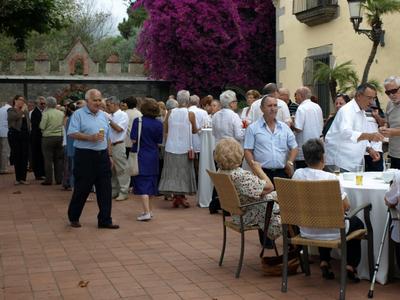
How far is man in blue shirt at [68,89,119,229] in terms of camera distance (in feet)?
26.4

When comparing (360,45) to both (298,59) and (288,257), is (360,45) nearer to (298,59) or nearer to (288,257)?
Result: (298,59)

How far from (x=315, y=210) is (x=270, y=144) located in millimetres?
1742

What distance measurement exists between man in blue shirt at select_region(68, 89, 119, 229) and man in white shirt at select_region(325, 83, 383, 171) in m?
2.83

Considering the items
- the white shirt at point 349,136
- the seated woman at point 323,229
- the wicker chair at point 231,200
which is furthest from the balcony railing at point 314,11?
the seated woman at point 323,229

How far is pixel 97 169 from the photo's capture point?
8.18 metres

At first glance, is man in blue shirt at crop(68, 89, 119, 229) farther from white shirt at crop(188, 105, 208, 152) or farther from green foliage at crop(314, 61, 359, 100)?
green foliage at crop(314, 61, 359, 100)

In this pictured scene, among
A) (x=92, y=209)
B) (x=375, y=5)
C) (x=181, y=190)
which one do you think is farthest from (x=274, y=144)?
(x=375, y=5)

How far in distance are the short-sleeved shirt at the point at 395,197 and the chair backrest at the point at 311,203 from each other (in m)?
0.44

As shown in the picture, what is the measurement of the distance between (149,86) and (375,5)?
13.3 meters

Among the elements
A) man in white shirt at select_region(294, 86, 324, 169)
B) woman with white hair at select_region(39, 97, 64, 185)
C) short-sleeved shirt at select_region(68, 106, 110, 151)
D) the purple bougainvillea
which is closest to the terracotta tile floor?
short-sleeved shirt at select_region(68, 106, 110, 151)

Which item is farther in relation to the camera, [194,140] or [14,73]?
[14,73]

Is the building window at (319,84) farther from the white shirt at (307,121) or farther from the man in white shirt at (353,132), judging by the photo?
the man in white shirt at (353,132)

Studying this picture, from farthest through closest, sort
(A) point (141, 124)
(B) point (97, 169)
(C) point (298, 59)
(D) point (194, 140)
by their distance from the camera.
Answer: (C) point (298, 59), (D) point (194, 140), (A) point (141, 124), (B) point (97, 169)

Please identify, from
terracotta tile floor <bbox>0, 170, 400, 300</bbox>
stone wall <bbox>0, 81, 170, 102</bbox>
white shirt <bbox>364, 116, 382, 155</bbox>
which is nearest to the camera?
terracotta tile floor <bbox>0, 170, 400, 300</bbox>
